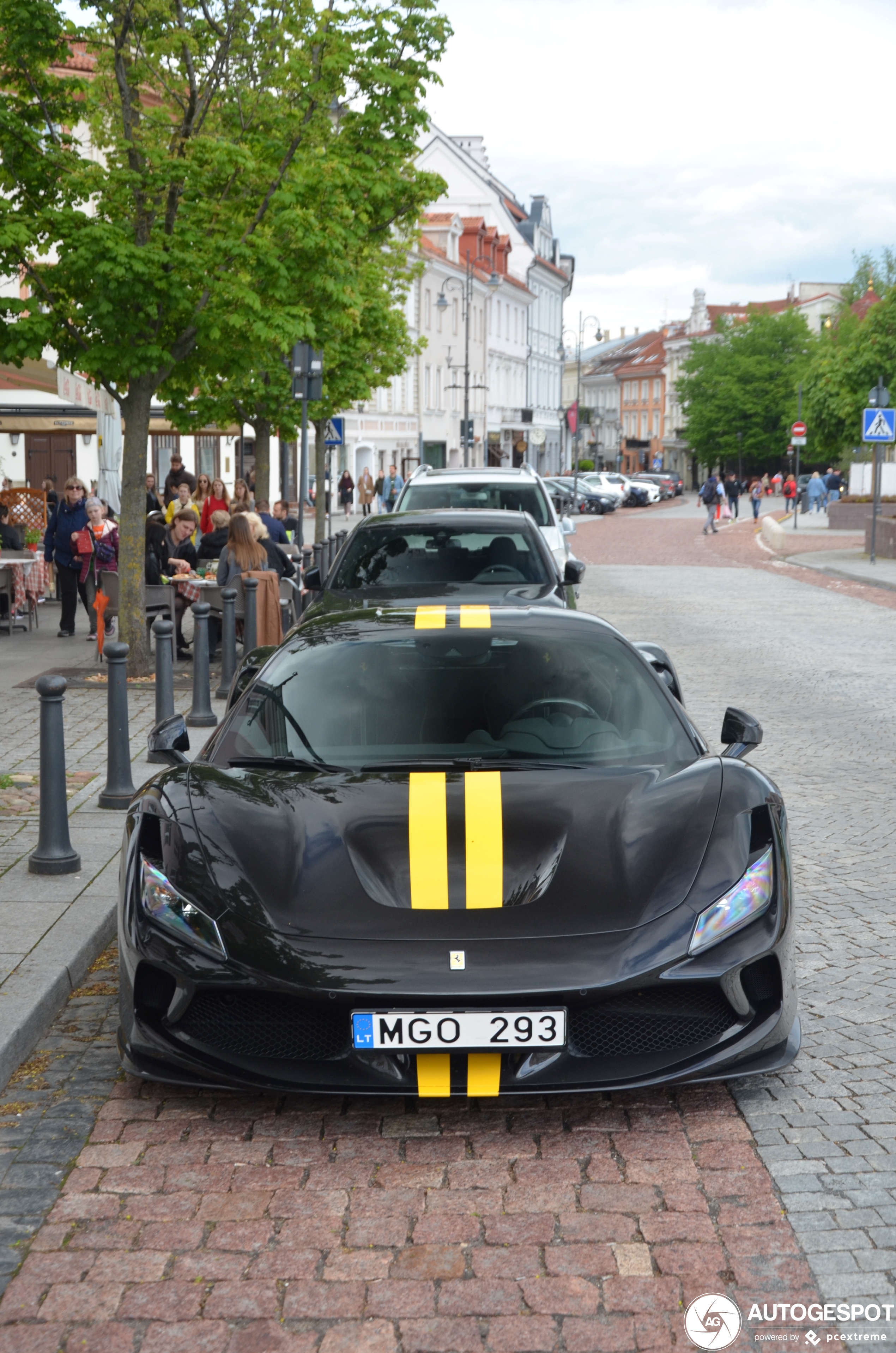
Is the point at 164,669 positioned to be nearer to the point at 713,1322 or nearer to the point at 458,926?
the point at 458,926

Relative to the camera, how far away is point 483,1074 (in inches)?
150

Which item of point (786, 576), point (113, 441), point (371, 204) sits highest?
point (371, 204)

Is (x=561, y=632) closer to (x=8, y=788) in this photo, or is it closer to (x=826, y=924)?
(x=826, y=924)

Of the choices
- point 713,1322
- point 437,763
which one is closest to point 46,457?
point 437,763

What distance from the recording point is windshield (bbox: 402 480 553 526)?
14.8 meters

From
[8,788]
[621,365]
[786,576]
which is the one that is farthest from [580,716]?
[621,365]

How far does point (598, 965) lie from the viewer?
3.75 metres

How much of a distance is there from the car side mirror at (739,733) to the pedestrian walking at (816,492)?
59.0 m

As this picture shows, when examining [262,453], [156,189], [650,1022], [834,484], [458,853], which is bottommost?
[650,1022]

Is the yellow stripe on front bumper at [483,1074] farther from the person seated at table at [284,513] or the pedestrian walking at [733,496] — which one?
the pedestrian walking at [733,496]

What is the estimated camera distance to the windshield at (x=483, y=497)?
1477 cm

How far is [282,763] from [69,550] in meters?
12.2

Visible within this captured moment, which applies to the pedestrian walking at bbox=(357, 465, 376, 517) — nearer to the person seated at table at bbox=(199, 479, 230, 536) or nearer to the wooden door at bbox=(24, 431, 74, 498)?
the wooden door at bbox=(24, 431, 74, 498)

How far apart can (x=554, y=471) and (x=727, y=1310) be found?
117 m
